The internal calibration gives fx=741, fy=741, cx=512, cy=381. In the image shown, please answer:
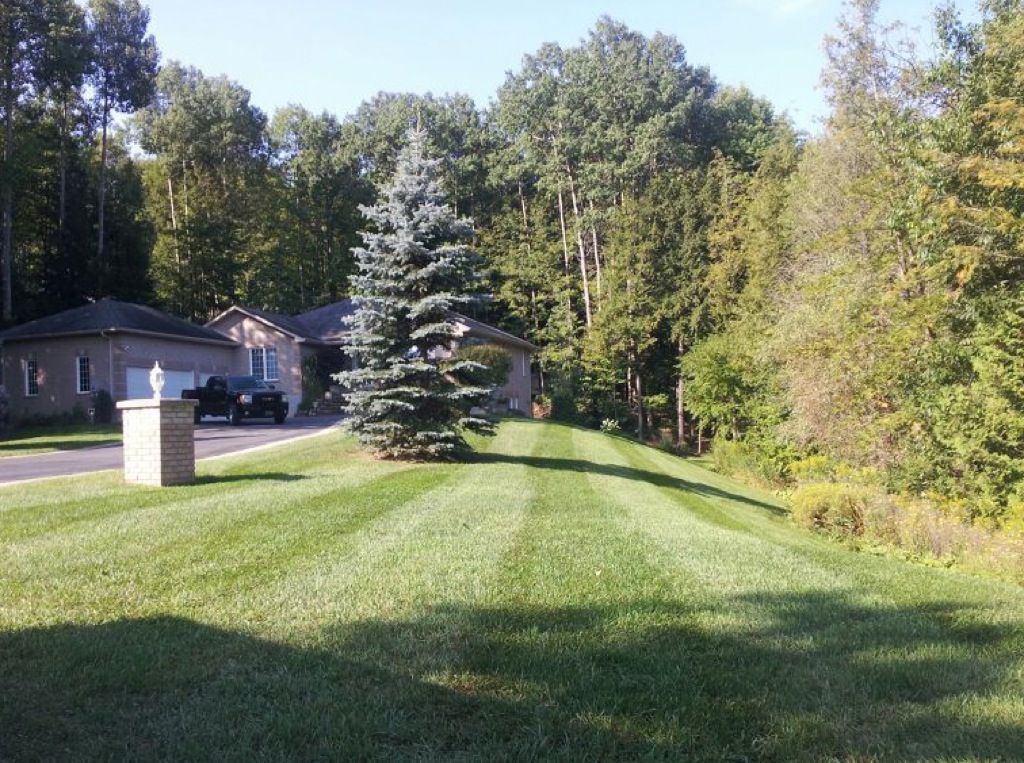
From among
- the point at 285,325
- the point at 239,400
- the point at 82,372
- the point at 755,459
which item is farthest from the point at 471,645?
the point at 285,325

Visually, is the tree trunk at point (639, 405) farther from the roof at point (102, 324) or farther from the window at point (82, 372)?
the window at point (82, 372)

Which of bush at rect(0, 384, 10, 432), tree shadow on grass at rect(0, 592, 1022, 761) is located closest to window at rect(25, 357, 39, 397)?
bush at rect(0, 384, 10, 432)

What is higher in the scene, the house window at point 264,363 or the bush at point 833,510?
the house window at point 264,363

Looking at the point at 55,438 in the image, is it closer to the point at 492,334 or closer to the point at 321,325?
the point at 321,325

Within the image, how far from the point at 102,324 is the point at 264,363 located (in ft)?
25.2

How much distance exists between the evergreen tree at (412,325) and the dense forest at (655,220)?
1.43 meters

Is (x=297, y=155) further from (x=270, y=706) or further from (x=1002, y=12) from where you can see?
(x=270, y=706)

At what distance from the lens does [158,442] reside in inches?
385

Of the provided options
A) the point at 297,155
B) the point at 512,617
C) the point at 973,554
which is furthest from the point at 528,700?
the point at 297,155

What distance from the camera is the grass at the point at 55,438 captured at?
62.1 feet

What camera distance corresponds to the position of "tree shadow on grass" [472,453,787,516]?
15.6 meters

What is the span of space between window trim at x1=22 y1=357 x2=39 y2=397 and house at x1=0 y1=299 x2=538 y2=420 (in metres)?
0.04

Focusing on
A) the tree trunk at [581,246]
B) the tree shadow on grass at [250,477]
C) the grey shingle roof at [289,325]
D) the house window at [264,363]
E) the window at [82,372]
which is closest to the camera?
the tree shadow on grass at [250,477]

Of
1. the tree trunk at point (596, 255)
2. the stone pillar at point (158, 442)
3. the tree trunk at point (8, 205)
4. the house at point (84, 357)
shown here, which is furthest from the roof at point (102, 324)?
the tree trunk at point (596, 255)
